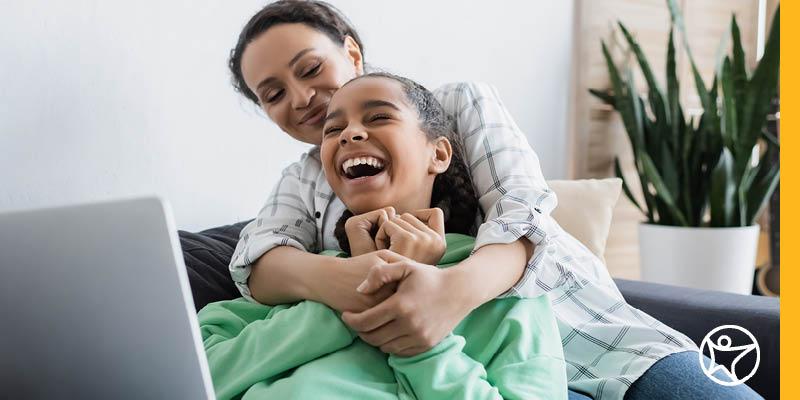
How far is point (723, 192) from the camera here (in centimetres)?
288

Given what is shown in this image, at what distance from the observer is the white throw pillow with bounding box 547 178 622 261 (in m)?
1.91

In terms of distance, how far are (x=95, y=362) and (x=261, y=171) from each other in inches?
46.5

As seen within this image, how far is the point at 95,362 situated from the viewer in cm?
76

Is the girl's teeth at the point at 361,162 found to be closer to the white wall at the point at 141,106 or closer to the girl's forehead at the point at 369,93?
the girl's forehead at the point at 369,93

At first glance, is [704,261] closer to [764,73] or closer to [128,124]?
[764,73]

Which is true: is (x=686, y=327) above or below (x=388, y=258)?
below

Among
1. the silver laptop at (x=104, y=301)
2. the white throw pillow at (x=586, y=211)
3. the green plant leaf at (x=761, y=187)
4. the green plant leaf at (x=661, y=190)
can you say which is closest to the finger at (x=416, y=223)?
the silver laptop at (x=104, y=301)

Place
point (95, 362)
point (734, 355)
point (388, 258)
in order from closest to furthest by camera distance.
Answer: point (95, 362)
point (388, 258)
point (734, 355)

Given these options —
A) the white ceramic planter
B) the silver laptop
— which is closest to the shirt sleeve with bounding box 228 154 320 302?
the silver laptop

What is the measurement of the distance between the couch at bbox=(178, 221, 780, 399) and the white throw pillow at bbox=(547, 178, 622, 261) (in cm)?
24

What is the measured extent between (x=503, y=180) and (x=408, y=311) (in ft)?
1.24

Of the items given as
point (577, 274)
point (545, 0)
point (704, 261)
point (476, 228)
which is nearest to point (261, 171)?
point (476, 228)

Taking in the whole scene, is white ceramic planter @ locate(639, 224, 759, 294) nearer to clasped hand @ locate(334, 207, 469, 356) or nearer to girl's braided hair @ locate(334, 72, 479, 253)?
girl's braided hair @ locate(334, 72, 479, 253)

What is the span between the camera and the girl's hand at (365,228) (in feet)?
3.74
